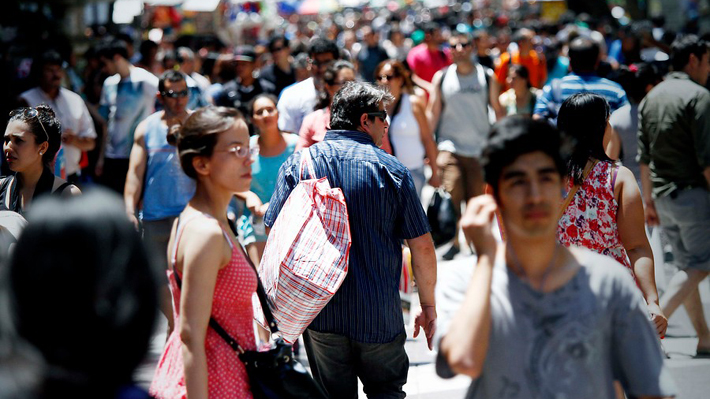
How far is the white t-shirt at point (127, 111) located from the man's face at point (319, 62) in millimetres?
1776

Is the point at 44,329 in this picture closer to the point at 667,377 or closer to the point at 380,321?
the point at 667,377

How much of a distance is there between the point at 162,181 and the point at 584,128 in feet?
10.7

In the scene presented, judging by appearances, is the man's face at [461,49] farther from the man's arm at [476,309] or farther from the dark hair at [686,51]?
the man's arm at [476,309]

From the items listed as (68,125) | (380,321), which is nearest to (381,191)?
(380,321)

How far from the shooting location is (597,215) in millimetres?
4109

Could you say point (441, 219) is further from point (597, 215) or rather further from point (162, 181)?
point (597, 215)

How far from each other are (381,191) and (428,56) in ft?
30.7

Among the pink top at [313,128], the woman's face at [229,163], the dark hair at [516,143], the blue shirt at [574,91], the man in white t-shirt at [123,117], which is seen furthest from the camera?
the man in white t-shirt at [123,117]

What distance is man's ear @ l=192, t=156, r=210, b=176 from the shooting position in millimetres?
3148

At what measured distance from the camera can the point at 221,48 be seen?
18.0 meters

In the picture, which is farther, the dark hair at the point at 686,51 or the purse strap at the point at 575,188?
the dark hair at the point at 686,51

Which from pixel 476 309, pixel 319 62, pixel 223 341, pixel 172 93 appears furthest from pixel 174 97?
pixel 476 309

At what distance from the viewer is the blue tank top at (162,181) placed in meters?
6.40

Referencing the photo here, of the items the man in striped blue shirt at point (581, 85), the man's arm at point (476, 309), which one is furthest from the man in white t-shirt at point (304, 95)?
the man's arm at point (476, 309)
